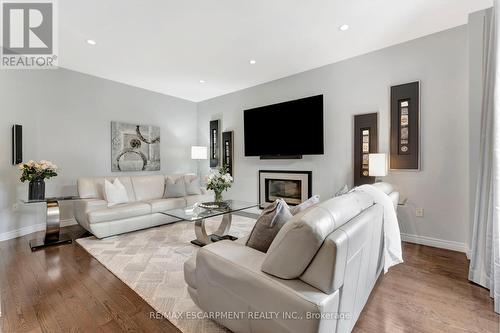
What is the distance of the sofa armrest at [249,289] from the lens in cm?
101

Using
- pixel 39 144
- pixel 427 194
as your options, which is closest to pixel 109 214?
pixel 39 144

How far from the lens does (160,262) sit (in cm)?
250

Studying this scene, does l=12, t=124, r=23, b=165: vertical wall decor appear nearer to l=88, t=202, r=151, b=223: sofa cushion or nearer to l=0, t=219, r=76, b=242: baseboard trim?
l=0, t=219, r=76, b=242: baseboard trim

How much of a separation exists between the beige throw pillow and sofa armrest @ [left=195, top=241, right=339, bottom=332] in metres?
0.06

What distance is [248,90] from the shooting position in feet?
16.0

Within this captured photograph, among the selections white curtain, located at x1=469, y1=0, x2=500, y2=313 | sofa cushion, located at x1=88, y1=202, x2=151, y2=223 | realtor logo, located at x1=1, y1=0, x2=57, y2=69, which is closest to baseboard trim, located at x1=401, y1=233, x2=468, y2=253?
white curtain, located at x1=469, y1=0, x2=500, y2=313

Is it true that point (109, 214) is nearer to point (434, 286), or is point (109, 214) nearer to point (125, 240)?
point (125, 240)

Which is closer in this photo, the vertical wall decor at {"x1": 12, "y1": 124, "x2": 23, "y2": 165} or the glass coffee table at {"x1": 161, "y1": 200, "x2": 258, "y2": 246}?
the glass coffee table at {"x1": 161, "y1": 200, "x2": 258, "y2": 246}

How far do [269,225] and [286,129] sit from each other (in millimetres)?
2920

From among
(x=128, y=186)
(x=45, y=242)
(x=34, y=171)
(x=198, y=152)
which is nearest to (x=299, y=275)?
(x=45, y=242)

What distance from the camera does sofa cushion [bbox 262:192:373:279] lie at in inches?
41.3

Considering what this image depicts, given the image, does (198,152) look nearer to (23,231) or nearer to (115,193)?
(115,193)

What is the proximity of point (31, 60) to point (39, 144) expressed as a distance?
1260mm

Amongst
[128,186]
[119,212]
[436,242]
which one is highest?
[128,186]
